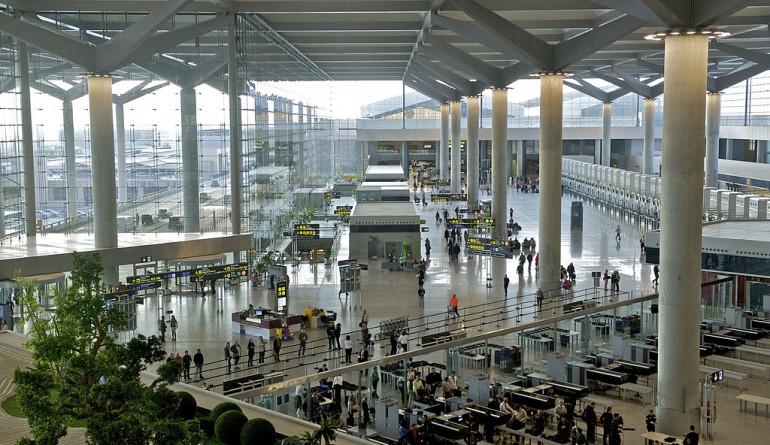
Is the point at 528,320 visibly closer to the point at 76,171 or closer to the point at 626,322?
the point at 626,322

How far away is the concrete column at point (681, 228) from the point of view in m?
18.7

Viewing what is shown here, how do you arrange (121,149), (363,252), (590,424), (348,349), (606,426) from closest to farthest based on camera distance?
(606,426) → (590,424) → (348,349) → (121,149) → (363,252)

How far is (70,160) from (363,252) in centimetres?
1490

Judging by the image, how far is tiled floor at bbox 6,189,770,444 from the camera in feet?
67.4

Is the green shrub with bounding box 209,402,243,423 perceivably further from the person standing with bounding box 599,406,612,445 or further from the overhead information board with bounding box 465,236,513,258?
the overhead information board with bounding box 465,236,513,258

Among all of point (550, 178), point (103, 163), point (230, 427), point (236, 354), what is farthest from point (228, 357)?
point (550, 178)

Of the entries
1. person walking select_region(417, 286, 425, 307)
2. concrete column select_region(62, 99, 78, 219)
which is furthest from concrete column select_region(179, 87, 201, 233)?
person walking select_region(417, 286, 425, 307)

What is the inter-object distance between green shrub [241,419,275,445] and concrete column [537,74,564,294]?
22.2 m

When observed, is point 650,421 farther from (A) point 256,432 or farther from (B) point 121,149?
(B) point 121,149

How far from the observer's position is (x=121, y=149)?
34.1 meters

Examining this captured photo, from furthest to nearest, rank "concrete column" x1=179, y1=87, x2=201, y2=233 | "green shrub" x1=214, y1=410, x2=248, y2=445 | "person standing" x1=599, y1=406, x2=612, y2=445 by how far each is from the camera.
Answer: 1. "concrete column" x1=179, y1=87, x2=201, y2=233
2. "person standing" x1=599, y1=406, x2=612, y2=445
3. "green shrub" x1=214, y1=410, x2=248, y2=445

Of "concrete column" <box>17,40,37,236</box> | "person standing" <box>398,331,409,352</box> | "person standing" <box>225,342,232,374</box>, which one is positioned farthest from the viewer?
"concrete column" <box>17,40,37,236</box>

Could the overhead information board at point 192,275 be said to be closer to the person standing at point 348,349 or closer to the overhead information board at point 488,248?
the person standing at point 348,349

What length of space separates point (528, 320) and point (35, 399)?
19189 millimetres
